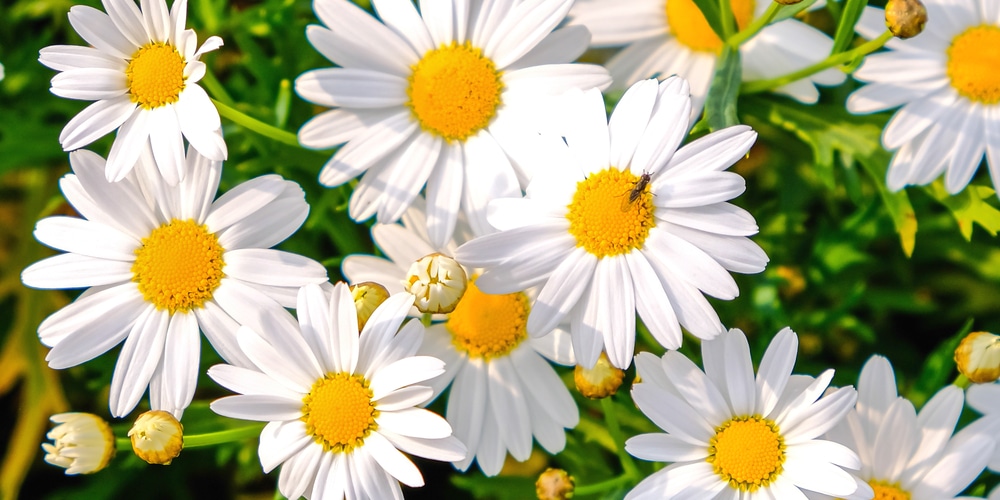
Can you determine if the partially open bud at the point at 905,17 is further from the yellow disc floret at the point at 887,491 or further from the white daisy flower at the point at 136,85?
the white daisy flower at the point at 136,85

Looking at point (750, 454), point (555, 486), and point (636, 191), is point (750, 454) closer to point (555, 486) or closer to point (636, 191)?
point (555, 486)

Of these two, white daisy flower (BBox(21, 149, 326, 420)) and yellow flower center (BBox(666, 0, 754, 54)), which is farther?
yellow flower center (BBox(666, 0, 754, 54))

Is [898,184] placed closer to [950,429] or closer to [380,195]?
[950,429]

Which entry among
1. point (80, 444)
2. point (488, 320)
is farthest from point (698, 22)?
point (80, 444)

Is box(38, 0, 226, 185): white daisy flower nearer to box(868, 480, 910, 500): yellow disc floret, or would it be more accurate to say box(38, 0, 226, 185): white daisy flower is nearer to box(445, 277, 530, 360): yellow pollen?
box(445, 277, 530, 360): yellow pollen

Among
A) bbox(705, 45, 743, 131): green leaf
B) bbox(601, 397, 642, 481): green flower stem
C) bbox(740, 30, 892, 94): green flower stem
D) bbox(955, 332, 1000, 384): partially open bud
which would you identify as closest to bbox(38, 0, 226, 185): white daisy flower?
bbox(601, 397, 642, 481): green flower stem

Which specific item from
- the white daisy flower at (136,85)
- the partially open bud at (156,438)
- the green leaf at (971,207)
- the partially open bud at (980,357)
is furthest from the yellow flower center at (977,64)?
the partially open bud at (156,438)
